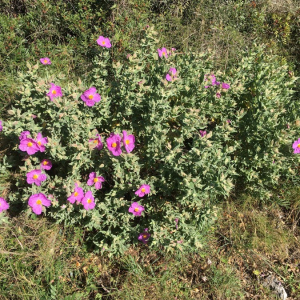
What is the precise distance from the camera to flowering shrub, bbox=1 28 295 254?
7.22 ft

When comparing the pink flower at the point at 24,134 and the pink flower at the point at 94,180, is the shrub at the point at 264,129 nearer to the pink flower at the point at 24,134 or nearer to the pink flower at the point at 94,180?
the pink flower at the point at 94,180

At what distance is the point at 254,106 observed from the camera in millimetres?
2650

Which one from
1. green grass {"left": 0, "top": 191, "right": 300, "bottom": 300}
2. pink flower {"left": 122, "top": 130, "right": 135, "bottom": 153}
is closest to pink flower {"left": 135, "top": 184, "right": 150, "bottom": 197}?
pink flower {"left": 122, "top": 130, "right": 135, "bottom": 153}

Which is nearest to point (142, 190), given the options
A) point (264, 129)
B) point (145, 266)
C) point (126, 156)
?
point (126, 156)

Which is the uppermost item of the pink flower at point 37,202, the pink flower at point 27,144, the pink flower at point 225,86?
the pink flower at point 225,86

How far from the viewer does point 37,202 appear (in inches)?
86.7

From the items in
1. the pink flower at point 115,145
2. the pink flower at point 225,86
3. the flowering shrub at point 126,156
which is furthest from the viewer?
the pink flower at point 225,86

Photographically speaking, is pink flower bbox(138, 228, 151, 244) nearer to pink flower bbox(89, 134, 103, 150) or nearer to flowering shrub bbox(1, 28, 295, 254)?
flowering shrub bbox(1, 28, 295, 254)

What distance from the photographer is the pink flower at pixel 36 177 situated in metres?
2.23

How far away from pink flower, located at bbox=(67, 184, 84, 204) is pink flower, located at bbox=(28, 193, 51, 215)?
0.64 feet

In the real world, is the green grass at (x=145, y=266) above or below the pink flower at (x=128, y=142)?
below

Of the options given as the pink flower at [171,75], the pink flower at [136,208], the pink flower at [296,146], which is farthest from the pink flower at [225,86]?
the pink flower at [136,208]

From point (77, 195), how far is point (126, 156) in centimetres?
45

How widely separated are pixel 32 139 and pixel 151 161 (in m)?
0.89
